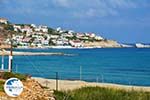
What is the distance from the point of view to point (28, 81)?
14609 mm

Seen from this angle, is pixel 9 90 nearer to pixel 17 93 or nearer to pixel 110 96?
pixel 17 93

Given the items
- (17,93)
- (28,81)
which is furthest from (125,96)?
(17,93)

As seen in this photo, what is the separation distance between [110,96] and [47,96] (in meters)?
3.98

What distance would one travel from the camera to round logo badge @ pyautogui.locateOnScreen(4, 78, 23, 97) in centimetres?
1179

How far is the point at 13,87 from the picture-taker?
39.2 ft

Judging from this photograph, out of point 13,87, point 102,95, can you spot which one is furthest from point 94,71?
point 13,87

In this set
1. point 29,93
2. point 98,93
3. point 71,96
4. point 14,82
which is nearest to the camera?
point 14,82

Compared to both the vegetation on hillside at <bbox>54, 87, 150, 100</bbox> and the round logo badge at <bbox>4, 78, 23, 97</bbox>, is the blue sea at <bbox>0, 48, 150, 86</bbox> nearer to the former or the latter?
the vegetation on hillside at <bbox>54, 87, 150, 100</bbox>

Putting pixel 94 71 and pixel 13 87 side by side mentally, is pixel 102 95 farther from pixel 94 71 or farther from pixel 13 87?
pixel 94 71

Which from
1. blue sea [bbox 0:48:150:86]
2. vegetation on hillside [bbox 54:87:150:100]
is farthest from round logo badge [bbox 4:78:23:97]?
blue sea [bbox 0:48:150:86]

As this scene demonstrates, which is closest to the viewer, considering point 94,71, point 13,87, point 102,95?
point 13,87

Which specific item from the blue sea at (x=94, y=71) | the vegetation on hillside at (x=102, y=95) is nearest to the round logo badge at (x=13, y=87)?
the vegetation on hillside at (x=102, y=95)

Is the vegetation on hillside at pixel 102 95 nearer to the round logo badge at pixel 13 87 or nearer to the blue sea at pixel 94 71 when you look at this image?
the round logo badge at pixel 13 87

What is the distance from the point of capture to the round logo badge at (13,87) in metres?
11.8
